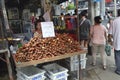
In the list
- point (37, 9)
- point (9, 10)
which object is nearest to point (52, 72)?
point (9, 10)

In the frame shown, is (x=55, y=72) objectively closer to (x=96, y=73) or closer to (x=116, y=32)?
(x=96, y=73)

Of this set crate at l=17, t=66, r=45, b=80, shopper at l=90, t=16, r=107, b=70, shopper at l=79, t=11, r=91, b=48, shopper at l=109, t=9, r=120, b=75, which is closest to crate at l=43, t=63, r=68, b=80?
crate at l=17, t=66, r=45, b=80

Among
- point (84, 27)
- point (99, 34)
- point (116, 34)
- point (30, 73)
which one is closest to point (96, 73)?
point (99, 34)

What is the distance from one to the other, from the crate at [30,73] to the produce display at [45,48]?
0.43 metres

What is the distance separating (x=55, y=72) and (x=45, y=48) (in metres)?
0.73

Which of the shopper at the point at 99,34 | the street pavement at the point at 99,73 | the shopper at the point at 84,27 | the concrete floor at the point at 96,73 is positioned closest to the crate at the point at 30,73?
the concrete floor at the point at 96,73

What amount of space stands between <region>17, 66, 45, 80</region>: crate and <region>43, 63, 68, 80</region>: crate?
244 millimetres

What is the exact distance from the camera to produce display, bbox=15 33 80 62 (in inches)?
183

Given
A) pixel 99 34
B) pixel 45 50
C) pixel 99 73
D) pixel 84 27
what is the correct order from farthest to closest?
pixel 84 27 → pixel 99 34 → pixel 99 73 → pixel 45 50

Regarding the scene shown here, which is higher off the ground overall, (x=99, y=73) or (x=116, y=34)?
(x=116, y=34)

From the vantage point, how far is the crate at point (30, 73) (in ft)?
15.6

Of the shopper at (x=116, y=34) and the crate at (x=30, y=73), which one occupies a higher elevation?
the shopper at (x=116, y=34)

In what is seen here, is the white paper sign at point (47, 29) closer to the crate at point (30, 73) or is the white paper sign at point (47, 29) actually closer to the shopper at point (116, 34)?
the crate at point (30, 73)

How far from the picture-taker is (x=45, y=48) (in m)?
4.86
